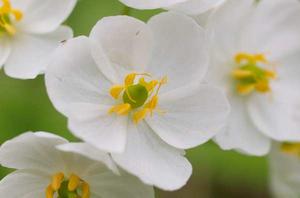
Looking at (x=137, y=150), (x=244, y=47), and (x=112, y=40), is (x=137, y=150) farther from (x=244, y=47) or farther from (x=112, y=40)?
(x=244, y=47)

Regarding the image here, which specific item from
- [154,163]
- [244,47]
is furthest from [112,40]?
[244,47]

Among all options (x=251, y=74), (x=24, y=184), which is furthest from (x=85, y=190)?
(x=251, y=74)

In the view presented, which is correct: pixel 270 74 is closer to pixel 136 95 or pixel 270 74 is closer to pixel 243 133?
pixel 243 133

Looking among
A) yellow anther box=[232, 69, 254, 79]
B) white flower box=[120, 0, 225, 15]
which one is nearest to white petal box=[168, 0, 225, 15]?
white flower box=[120, 0, 225, 15]

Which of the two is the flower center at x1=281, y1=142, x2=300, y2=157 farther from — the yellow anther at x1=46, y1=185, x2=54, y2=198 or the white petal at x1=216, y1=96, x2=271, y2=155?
the yellow anther at x1=46, y1=185, x2=54, y2=198

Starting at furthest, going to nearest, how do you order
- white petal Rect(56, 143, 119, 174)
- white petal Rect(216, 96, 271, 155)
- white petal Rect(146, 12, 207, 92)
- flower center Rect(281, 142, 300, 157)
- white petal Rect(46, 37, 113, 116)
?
flower center Rect(281, 142, 300, 157), white petal Rect(216, 96, 271, 155), white petal Rect(146, 12, 207, 92), white petal Rect(46, 37, 113, 116), white petal Rect(56, 143, 119, 174)
